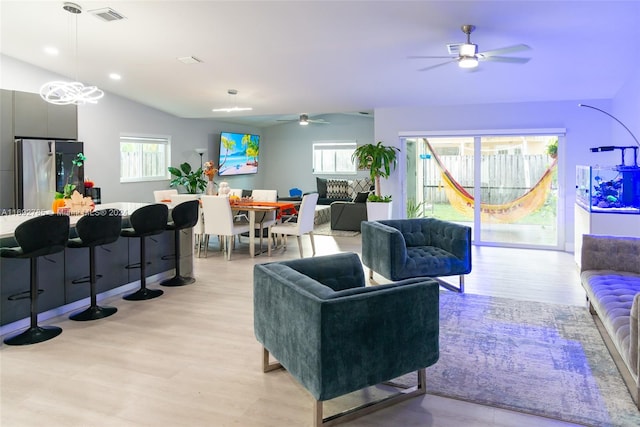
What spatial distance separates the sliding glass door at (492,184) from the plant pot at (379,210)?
1.81ft

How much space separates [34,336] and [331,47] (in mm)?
4129

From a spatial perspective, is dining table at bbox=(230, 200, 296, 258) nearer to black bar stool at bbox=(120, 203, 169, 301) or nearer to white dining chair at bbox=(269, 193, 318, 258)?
white dining chair at bbox=(269, 193, 318, 258)

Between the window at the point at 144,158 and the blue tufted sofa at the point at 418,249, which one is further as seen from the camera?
the window at the point at 144,158

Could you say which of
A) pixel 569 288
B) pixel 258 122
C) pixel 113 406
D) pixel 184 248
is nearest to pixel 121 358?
pixel 113 406

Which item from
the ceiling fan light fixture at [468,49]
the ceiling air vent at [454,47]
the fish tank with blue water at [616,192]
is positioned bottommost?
the fish tank with blue water at [616,192]

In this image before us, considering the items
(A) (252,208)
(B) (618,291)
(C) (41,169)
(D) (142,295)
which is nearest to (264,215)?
(A) (252,208)

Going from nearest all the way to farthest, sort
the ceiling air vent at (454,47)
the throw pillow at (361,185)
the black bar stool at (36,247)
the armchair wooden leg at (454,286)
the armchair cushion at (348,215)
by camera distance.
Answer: the black bar stool at (36,247)
the ceiling air vent at (454,47)
the armchair wooden leg at (454,286)
the armchair cushion at (348,215)
the throw pillow at (361,185)

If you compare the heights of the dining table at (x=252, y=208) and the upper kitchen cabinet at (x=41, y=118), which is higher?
the upper kitchen cabinet at (x=41, y=118)

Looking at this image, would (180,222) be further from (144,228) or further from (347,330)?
(347,330)

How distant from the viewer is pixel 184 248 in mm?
5492

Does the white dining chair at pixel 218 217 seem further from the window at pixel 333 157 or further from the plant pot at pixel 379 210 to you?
the window at pixel 333 157

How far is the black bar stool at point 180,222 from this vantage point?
4.92 metres

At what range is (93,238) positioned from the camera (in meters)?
3.88

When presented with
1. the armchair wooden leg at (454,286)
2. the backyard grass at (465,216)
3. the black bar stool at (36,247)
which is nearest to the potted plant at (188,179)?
the backyard grass at (465,216)
